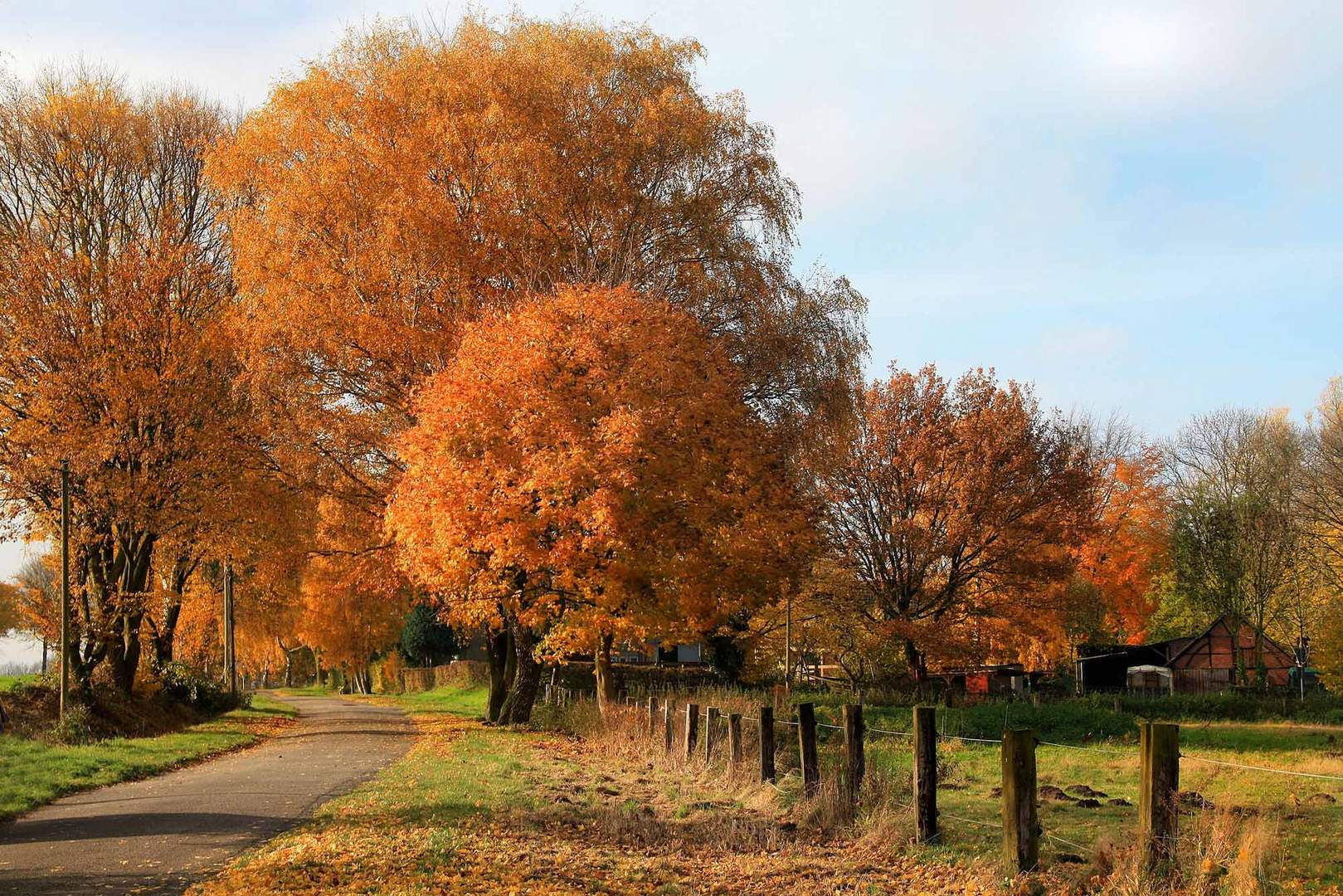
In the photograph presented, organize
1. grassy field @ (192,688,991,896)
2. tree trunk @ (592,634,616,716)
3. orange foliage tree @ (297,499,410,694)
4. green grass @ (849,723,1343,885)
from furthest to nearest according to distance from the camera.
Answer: orange foliage tree @ (297,499,410,694) < tree trunk @ (592,634,616,716) < green grass @ (849,723,1343,885) < grassy field @ (192,688,991,896)

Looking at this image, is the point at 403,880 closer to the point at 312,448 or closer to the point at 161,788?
the point at 161,788

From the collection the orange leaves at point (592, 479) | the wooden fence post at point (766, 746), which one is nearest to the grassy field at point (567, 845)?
the wooden fence post at point (766, 746)

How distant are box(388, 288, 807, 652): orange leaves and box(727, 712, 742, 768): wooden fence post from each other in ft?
15.0

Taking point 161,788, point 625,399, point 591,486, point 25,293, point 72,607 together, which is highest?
point 25,293

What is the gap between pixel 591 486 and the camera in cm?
2019

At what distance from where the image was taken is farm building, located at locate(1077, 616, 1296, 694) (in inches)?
2058

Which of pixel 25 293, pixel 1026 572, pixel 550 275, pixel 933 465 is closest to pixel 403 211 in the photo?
pixel 550 275

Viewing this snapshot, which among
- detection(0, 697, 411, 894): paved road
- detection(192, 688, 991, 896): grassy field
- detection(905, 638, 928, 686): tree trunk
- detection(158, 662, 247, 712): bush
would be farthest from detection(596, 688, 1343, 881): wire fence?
detection(158, 662, 247, 712): bush

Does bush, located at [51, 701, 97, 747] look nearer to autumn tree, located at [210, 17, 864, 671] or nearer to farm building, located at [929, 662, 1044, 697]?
autumn tree, located at [210, 17, 864, 671]

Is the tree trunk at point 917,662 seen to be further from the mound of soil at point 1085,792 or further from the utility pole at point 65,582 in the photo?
the utility pole at point 65,582

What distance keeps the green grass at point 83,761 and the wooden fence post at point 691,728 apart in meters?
Answer: 8.43

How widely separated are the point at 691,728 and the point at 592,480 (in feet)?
15.1

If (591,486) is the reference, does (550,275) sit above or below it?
above

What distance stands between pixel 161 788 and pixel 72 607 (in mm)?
14546
